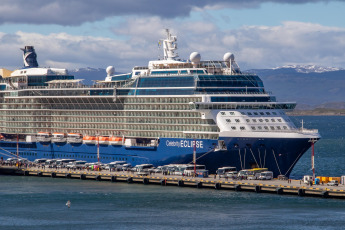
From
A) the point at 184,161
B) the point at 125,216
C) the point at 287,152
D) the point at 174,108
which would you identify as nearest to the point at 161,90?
the point at 174,108

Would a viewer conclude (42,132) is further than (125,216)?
Yes

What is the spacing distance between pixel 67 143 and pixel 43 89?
8986mm

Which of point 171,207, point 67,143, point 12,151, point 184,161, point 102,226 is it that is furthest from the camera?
point 12,151

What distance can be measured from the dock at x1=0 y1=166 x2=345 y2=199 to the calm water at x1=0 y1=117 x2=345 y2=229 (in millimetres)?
1076

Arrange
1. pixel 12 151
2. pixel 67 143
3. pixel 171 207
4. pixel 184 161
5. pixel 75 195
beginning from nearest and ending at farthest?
1. pixel 171 207
2. pixel 75 195
3. pixel 184 161
4. pixel 67 143
5. pixel 12 151

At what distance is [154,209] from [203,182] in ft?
45.2

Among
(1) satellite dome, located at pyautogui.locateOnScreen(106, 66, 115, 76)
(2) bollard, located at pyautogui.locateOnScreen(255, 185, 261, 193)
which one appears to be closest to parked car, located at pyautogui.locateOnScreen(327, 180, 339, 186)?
(2) bollard, located at pyautogui.locateOnScreen(255, 185, 261, 193)

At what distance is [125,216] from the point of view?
78.1 meters

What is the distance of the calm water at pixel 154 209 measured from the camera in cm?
7412

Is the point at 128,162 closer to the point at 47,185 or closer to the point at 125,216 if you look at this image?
the point at 47,185

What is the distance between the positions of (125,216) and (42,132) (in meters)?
43.8

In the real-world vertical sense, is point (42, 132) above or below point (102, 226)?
above

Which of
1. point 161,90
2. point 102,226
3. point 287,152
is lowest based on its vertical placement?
point 102,226

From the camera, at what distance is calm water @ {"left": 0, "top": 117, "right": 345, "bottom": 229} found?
74.1 m
